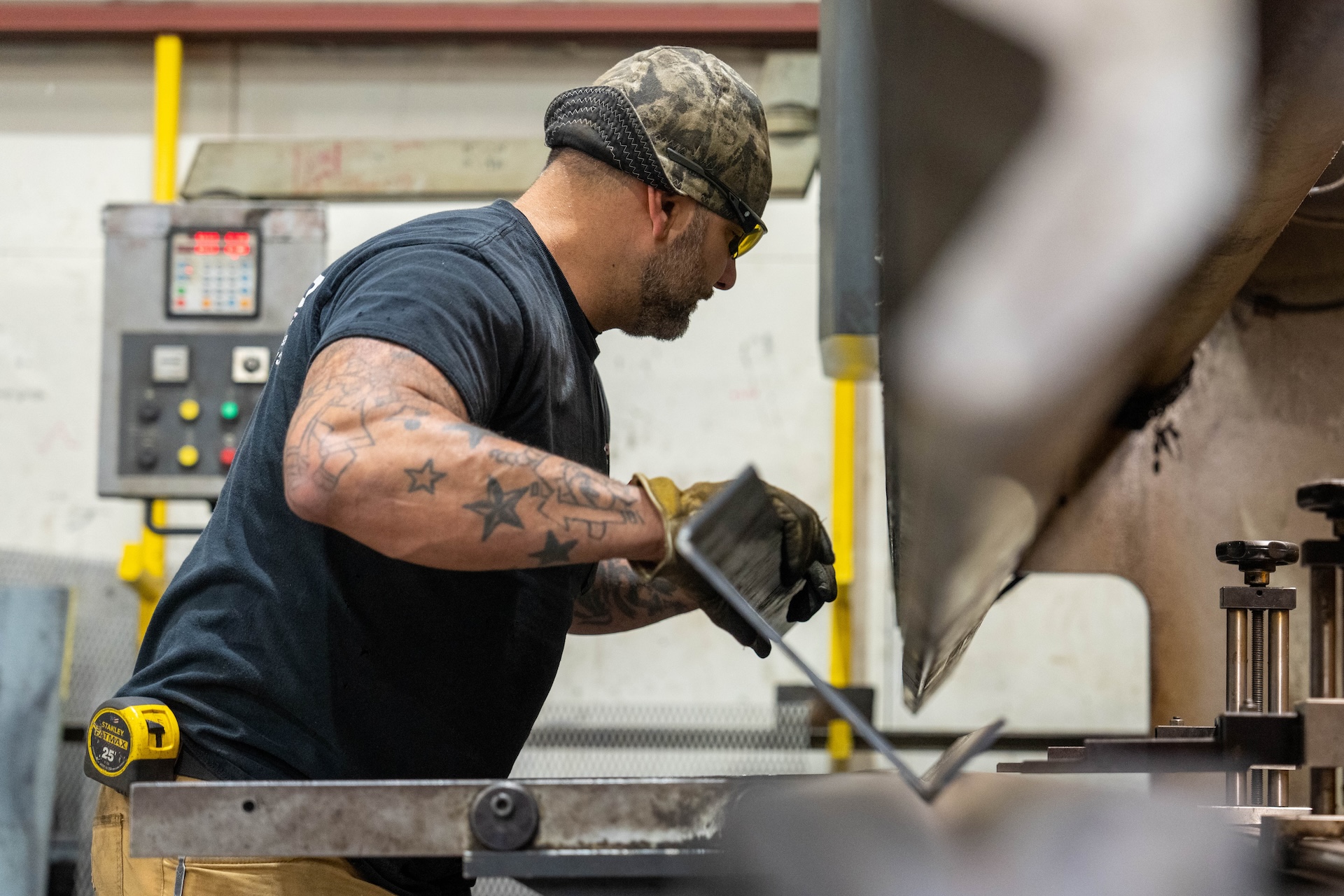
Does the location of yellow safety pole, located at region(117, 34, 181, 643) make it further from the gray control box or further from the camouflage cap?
the camouflage cap

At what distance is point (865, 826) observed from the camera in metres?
0.67

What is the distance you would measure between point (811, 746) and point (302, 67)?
5.82 feet

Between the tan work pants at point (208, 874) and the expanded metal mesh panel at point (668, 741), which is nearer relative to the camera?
the tan work pants at point (208, 874)

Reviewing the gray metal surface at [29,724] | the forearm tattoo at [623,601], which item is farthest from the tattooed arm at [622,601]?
the gray metal surface at [29,724]

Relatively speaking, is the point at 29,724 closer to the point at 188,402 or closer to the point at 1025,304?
the point at 188,402

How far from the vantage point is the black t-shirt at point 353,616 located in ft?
2.97

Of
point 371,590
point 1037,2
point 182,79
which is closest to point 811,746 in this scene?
point 371,590

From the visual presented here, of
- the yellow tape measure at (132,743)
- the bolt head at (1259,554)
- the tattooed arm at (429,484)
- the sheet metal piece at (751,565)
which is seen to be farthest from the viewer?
the bolt head at (1259,554)

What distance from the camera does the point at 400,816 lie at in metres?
0.67

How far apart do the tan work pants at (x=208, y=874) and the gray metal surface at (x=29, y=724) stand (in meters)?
1.43

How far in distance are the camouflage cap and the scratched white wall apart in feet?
4.62

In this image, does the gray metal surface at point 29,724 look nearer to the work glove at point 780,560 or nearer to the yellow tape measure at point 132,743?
the yellow tape measure at point 132,743

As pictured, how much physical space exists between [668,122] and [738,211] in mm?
111

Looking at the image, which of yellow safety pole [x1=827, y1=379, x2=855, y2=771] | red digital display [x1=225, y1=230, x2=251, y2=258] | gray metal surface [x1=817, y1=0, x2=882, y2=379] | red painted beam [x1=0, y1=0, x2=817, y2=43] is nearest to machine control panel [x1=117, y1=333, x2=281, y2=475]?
red digital display [x1=225, y1=230, x2=251, y2=258]
